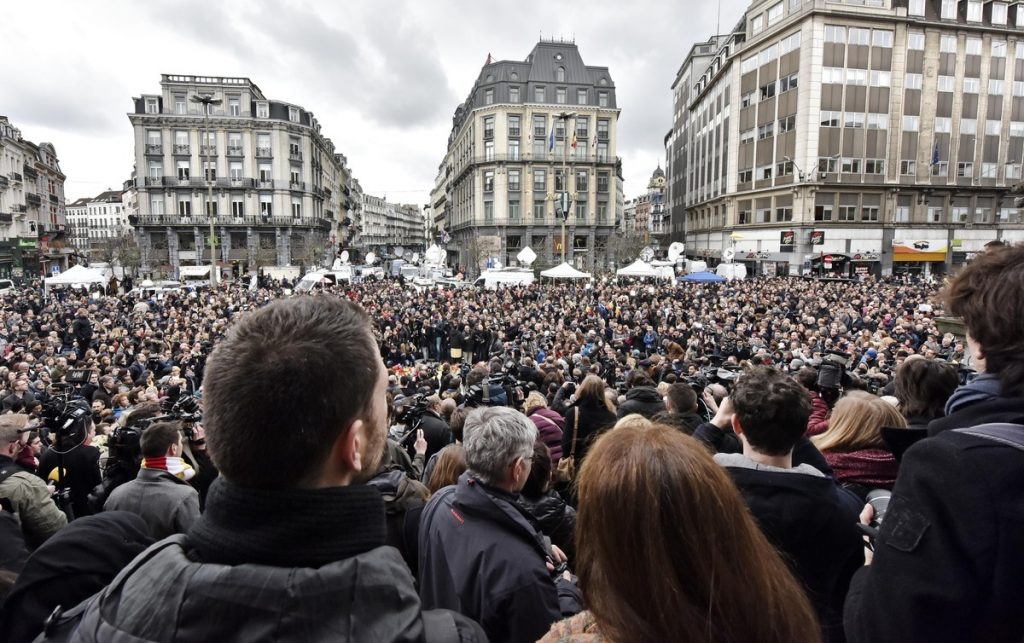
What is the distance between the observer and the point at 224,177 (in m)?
56.1

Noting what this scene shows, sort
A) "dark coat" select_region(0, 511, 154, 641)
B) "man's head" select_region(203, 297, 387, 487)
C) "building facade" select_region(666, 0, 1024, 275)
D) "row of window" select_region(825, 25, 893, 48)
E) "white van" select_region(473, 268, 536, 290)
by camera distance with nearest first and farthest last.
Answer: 1. "man's head" select_region(203, 297, 387, 487)
2. "dark coat" select_region(0, 511, 154, 641)
3. "white van" select_region(473, 268, 536, 290)
4. "row of window" select_region(825, 25, 893, 48)
5. "building facade" select_region(666, 0, 1024, 275)

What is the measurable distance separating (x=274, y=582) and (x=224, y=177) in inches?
2530

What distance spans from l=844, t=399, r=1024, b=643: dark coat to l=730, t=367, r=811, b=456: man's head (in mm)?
887

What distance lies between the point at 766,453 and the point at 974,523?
Answer: 1.10 metres

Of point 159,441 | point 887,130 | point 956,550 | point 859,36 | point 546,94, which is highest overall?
point 546,94

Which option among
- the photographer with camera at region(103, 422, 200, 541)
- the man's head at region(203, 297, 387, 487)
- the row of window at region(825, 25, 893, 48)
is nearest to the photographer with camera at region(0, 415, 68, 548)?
the photographer with camera at region(103, 422, 200, 541)

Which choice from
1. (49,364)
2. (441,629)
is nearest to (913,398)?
(441,629)

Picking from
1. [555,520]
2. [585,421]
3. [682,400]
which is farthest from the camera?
[585,421]

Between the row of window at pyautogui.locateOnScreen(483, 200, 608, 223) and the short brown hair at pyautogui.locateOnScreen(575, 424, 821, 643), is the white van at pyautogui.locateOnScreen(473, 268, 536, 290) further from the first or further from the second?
the row of window at pyautogui.locateOnScreen(483, 200, 608, 223)

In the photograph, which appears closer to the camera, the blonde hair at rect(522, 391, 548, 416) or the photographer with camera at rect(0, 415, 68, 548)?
the photographer with camera at rect(0, 415, 68, 548)

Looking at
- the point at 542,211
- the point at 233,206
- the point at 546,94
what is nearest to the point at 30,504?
the point at 542,211

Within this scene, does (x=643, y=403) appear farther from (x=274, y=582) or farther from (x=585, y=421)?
(x=274, y=582)

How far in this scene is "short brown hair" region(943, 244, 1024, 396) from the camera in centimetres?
147

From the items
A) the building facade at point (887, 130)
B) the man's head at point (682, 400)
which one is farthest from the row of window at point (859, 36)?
the man's head at point (682, 400)
